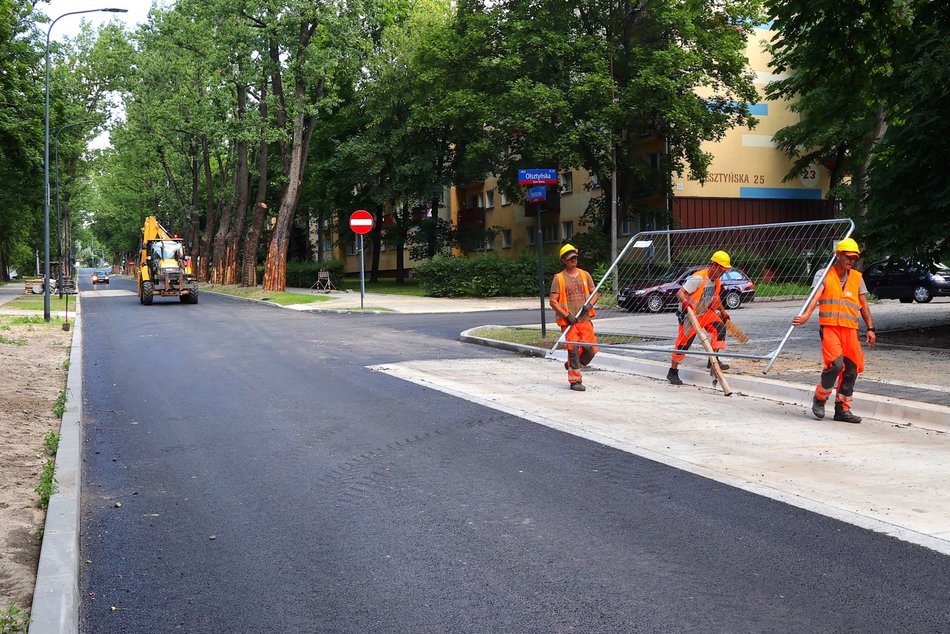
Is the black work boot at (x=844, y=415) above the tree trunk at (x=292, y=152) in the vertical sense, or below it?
below

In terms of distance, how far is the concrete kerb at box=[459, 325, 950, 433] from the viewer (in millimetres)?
8906

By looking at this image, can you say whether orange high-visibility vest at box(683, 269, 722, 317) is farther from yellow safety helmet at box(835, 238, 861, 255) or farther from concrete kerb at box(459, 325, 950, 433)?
yellow safety helmet at box(835, 238, 861, 255)

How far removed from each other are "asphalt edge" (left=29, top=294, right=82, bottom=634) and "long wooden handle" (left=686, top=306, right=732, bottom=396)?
7.26 m

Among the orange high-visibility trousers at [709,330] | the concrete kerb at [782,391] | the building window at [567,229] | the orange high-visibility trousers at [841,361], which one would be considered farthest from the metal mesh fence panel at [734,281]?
the building window at [567,229]

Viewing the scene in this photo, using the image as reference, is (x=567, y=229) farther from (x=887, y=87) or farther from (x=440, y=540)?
(x=440, y=540)

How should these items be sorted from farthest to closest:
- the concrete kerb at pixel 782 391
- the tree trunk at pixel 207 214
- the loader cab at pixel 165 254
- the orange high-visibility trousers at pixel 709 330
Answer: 1. the tree trunk at pixel 207 214
2. the loader cab at pixel 165 254
3. the orange high-visibility trousers at pixel 709 330
4. the concrete kerb at pixel 782 391

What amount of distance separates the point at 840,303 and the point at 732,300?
119 inches

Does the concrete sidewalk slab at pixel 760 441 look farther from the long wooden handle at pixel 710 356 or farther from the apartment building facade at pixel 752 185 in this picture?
the apartment building facade at pixel 752 185

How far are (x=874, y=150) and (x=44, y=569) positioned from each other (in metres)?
16.3

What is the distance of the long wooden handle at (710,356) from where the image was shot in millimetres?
11047

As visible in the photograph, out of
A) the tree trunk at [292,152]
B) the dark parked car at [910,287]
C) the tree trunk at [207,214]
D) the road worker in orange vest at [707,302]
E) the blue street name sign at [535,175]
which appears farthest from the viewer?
the tree trunk at [207,214]

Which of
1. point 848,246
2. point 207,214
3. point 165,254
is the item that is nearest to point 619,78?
point 165,254

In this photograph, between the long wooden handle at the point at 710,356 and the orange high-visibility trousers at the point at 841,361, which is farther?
the long wooden handle at the point at 710,356

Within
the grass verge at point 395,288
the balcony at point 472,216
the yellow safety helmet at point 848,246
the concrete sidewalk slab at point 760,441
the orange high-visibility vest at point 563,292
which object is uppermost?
the balcony at point 472,216
